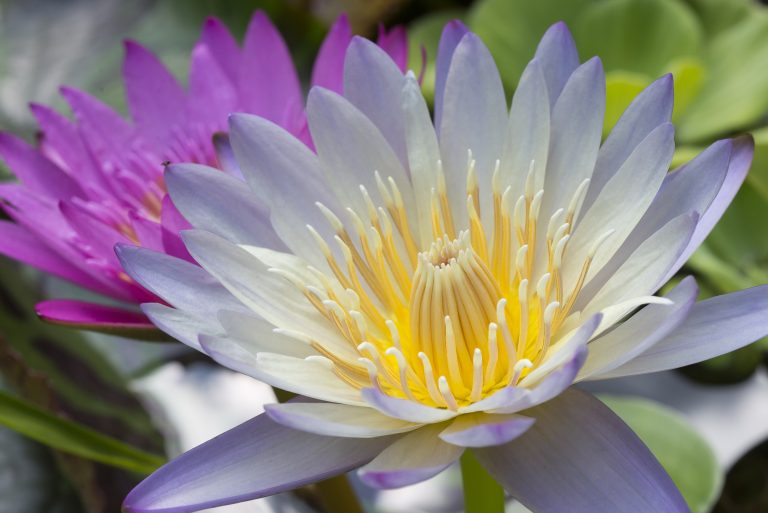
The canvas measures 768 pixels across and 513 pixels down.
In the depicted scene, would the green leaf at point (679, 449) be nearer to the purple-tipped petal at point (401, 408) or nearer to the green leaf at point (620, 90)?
the green leaf at point (620, 90)

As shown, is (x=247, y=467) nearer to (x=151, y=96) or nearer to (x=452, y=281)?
(x=452, y=281)

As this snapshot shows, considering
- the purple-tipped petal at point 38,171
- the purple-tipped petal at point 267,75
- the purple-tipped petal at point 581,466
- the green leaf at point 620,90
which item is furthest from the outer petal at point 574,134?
the green leaf at point 620,90

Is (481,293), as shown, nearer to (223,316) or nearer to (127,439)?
(223,316)

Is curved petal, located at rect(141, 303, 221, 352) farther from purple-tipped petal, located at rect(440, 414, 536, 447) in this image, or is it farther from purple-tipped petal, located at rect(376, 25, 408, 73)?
purple-tipped petal, located at rect(376, 25, 408, 73)

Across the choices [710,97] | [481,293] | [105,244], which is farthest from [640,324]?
[710,97]

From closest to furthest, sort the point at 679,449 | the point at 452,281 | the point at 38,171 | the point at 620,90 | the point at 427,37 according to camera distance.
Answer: the point at 452,281 < the point at 38,171 < the point at 679,449 < the point at 620,90 < the point at 427,37

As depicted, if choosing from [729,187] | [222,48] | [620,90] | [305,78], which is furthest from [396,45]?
[305,78]
